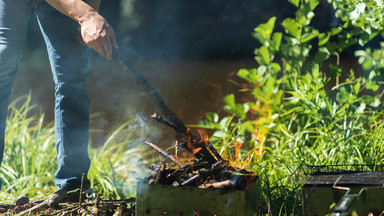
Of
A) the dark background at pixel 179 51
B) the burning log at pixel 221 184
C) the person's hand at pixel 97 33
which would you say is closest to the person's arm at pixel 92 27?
the person's hand at pixel 97 33

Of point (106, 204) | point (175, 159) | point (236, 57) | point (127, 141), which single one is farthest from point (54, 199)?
point (236, 57)

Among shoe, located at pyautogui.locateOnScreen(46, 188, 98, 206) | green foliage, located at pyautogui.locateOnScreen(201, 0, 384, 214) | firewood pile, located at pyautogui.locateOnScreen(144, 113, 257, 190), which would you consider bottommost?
shoe, located at pyautogui.locateOnScreen(46, 188, 98, 206)

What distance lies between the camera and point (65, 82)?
8.93ft

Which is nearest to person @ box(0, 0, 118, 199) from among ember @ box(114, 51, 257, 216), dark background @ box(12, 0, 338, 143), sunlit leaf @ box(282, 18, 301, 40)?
ember @ box(114, 51, 257, 216)

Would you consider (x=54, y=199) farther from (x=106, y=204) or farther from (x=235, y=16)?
(x=235, y=16)

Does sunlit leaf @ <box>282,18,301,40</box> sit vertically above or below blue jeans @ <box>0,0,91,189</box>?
above

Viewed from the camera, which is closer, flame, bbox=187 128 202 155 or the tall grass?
flame, bbox=187 128 202 155

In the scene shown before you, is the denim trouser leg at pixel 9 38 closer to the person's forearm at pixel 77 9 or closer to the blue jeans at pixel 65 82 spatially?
the blue jeans at pixel 65 82

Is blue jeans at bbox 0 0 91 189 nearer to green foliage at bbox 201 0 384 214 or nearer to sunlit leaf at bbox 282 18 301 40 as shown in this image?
green foliage at bbox 201 0 384 214

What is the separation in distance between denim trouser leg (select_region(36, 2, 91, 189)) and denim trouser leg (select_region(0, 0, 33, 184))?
16 centimetres

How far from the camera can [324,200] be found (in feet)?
5.73

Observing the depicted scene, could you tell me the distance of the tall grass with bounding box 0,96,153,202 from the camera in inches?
123

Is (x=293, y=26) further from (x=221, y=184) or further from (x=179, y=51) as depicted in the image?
(x=221, y=184)

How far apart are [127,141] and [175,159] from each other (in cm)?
181
